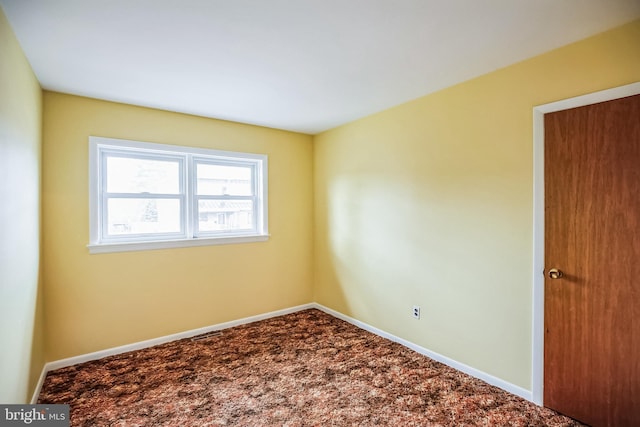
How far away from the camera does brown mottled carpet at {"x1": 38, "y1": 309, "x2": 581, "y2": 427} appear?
6.86ft

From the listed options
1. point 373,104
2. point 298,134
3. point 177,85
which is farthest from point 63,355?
point 373,104

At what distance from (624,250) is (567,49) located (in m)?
1.35

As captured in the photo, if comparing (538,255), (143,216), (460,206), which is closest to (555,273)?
(538,255)

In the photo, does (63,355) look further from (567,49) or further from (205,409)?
(567,49)

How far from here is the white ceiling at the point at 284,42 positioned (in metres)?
1.66

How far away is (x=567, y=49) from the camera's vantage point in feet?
6.73

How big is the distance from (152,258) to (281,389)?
1922 mm

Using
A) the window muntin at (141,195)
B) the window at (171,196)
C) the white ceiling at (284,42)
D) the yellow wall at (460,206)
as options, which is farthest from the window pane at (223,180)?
the yellow wall at (460,206)

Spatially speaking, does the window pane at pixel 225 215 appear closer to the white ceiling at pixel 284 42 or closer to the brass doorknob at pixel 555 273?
the white ceiling at pixel 284 42

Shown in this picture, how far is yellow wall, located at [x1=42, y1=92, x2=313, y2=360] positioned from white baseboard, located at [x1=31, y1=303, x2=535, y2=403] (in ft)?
0.19

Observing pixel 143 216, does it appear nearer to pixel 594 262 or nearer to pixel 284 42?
pixel 284 42

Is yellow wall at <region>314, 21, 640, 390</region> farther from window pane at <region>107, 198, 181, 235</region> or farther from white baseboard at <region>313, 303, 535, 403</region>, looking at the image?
window pane at <region>107, 198, 181, 235</region>

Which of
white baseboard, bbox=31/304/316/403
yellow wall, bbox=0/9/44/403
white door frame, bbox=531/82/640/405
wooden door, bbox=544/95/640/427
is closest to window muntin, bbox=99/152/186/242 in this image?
yellow wall, bbox=0/9/44/403

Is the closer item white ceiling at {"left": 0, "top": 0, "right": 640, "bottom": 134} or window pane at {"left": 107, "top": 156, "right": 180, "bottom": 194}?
white ceiling at {"left": 0, "top": 0, "right": 640, "bottom": 134}
